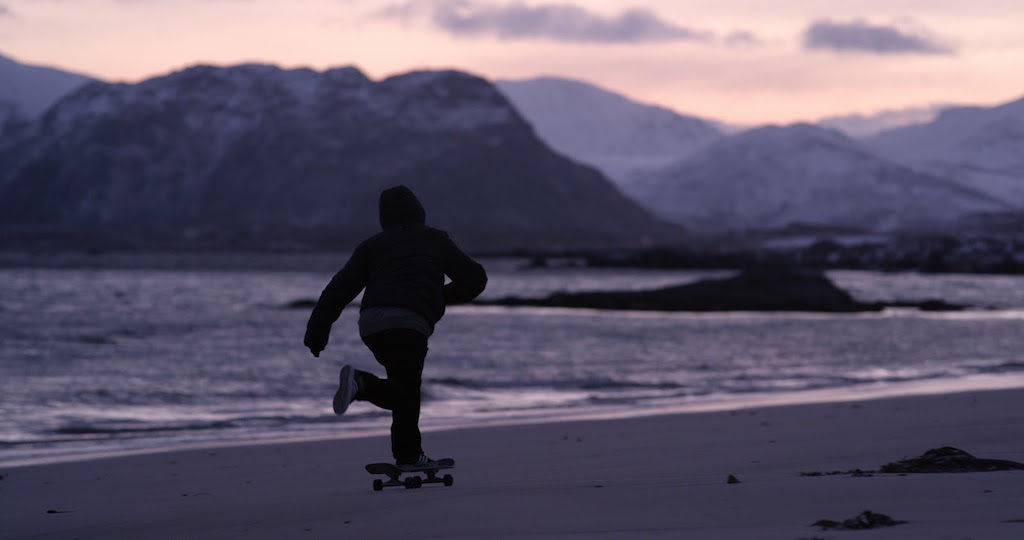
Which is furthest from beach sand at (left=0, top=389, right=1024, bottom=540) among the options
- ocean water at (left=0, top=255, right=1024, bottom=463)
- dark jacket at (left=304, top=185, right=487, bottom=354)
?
ocean water at (left=0, top=255, right=1024, bottom=463)

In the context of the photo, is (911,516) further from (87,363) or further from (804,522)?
(87,363)

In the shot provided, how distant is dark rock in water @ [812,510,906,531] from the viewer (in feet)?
20.4

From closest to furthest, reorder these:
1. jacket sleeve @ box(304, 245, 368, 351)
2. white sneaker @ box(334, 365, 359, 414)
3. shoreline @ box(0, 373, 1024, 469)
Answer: white sneaker @ box(334, 365, 359, 414) < jacket sleeve @ box(304, 245, 368, 351) < shoreline @ box(0, 373, 1024, 469)

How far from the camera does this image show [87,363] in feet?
92.2

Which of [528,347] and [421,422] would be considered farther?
[528,347]

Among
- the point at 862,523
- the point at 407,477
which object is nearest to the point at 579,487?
the point at 407,477

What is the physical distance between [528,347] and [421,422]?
15.5 m

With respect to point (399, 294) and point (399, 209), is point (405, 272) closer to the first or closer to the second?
point (399, 294)

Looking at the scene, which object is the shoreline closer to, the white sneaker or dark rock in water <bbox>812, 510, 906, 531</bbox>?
the white sneaker

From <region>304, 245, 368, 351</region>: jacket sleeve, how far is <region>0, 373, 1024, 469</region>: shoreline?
6226 mm

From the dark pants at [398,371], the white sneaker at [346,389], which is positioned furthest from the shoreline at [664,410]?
the white sneaker at [346,389]

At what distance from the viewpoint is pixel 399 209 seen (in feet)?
27.8

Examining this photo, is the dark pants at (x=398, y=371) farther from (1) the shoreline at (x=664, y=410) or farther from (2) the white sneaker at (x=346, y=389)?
(1) the shoreline at (x=664, y=410)

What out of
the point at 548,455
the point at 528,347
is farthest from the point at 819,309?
the point at 548,455
